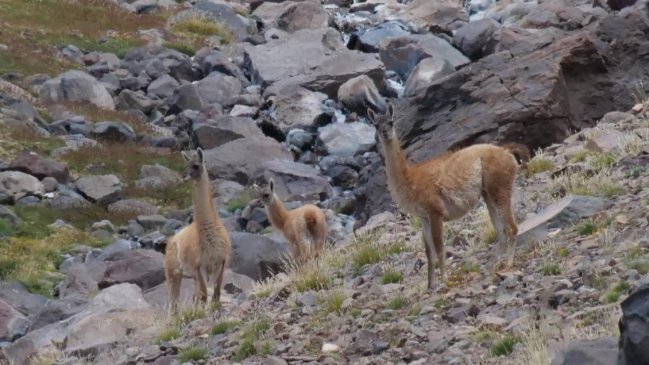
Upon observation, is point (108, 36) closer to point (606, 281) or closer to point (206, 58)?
point (206, 58)

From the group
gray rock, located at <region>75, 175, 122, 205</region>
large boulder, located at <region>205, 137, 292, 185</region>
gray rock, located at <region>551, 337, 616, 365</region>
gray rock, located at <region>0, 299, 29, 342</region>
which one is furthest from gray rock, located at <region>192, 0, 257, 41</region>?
Answer: gray rock, located at <region>551, 337, 616, 365</region>

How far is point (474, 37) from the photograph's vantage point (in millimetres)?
40781

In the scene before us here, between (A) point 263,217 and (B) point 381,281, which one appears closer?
(B) point 381,281

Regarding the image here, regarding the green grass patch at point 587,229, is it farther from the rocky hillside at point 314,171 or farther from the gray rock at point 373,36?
the gray rock at point 373,36

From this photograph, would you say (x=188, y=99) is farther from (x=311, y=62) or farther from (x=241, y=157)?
(x=241, y=157)

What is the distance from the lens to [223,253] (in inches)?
607

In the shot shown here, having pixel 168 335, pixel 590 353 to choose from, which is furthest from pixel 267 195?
pixel 590 353

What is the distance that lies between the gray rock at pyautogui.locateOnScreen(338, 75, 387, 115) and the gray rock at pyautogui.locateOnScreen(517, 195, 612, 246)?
69.8ft

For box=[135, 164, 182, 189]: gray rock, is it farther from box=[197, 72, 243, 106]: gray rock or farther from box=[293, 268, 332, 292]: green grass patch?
box=[293, 268, 332, 292]: green grass patch

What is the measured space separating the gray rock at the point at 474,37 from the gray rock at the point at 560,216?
85.9 feet

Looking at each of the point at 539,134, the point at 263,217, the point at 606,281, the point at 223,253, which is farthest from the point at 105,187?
the point at 606,281

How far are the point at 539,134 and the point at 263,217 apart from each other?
299 inches

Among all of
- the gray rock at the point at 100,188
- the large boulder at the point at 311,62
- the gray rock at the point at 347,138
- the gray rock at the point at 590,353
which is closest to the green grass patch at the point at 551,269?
the gray rock at the point at 590,353

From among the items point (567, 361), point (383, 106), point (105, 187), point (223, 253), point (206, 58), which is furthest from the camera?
point (206, 58)
